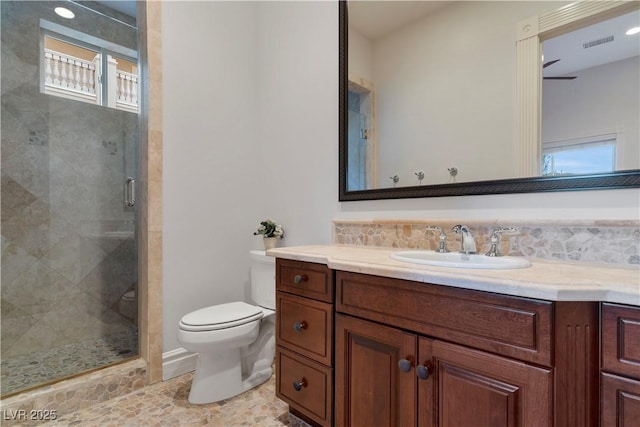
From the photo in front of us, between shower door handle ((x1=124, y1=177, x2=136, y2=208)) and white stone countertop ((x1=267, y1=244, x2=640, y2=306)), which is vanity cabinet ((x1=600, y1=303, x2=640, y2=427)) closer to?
white stone countertop ((x1=267, y1=244, x2=640, y2=306))

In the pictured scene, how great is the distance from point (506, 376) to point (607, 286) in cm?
32

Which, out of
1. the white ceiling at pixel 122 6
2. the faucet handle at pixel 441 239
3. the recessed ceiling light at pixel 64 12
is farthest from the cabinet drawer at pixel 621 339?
the recessed ceiling light at pixel 64 12

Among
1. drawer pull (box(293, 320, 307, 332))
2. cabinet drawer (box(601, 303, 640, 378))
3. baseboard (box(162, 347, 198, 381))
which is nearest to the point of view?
cabinet drawer (box(601, 303, 640, 378))

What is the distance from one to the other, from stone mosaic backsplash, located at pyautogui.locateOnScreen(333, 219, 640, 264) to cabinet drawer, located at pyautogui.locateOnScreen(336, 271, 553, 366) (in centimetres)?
51

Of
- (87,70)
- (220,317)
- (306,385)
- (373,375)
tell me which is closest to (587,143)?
(373,375)

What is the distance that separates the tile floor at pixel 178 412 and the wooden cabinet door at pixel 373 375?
0.46 metres

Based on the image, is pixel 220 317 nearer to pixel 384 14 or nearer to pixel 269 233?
pixel 269 233

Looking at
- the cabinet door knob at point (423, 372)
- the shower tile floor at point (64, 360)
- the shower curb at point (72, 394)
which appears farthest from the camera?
the shower tile floor at point (64, 360)

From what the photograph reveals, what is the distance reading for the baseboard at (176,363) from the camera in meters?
1.83

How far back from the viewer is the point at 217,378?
5.35 feet

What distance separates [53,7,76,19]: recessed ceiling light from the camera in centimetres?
214

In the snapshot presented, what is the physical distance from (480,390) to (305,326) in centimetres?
69

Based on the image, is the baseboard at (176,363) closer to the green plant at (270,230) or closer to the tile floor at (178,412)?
the tile floor at (178,412)

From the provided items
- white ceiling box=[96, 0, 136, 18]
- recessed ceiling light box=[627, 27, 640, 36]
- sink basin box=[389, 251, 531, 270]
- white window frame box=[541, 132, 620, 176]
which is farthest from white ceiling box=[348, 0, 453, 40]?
white ceiling box=[96, 0, 136, 18]
